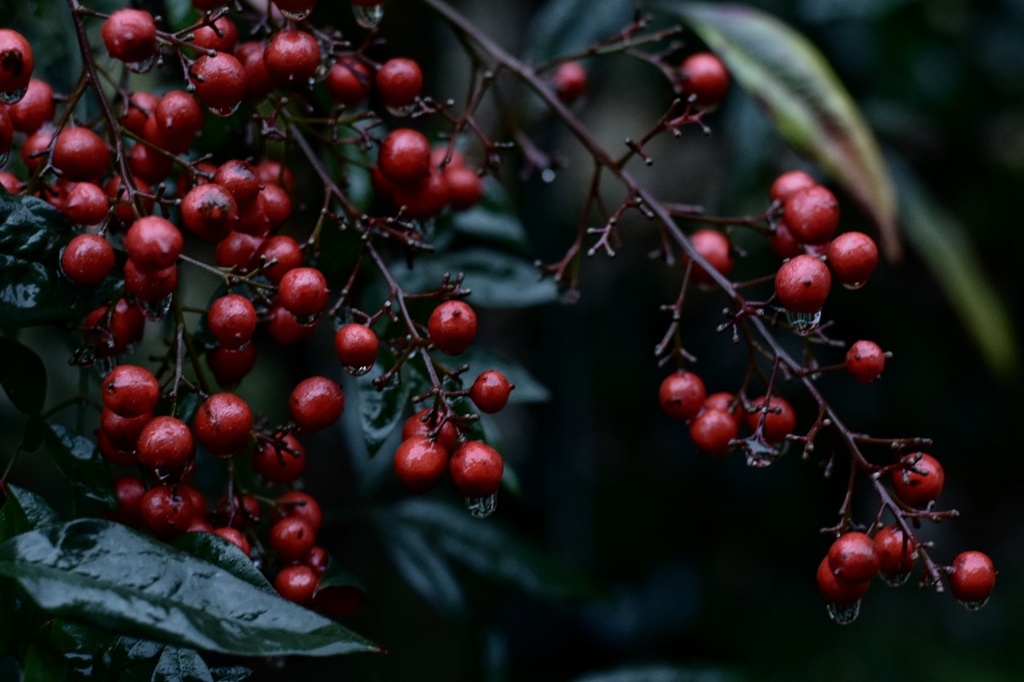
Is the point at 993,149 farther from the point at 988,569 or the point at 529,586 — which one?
the point at 988,569

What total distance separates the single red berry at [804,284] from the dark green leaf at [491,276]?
1.11ft

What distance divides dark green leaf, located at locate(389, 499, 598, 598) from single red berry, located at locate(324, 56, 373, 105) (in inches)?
23.5

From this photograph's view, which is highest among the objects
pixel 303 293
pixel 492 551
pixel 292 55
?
pixel 292 55

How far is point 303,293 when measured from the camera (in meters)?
0.67

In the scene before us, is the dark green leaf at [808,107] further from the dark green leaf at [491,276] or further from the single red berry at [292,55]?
the single red berry at [292,55]

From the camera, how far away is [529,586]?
1224 millimetres

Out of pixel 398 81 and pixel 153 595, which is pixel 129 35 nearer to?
pixel 398 81

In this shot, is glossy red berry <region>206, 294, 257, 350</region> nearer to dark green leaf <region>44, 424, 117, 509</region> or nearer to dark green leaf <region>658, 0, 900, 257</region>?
dark green leaf <region>44, 424, 117, 509</region>

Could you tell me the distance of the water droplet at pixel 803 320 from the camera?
70 cm

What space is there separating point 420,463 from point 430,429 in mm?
27

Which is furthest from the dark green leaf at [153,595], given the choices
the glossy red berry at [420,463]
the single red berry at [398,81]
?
the single red berry at [398,81]

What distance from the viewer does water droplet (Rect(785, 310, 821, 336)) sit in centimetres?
70

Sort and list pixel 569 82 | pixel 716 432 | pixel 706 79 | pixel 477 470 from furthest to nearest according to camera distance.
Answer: pixel 569 82 < pixel 706 79 < pixel 716 432 < pixel 477 470

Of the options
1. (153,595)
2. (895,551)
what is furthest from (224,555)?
(895,551)
